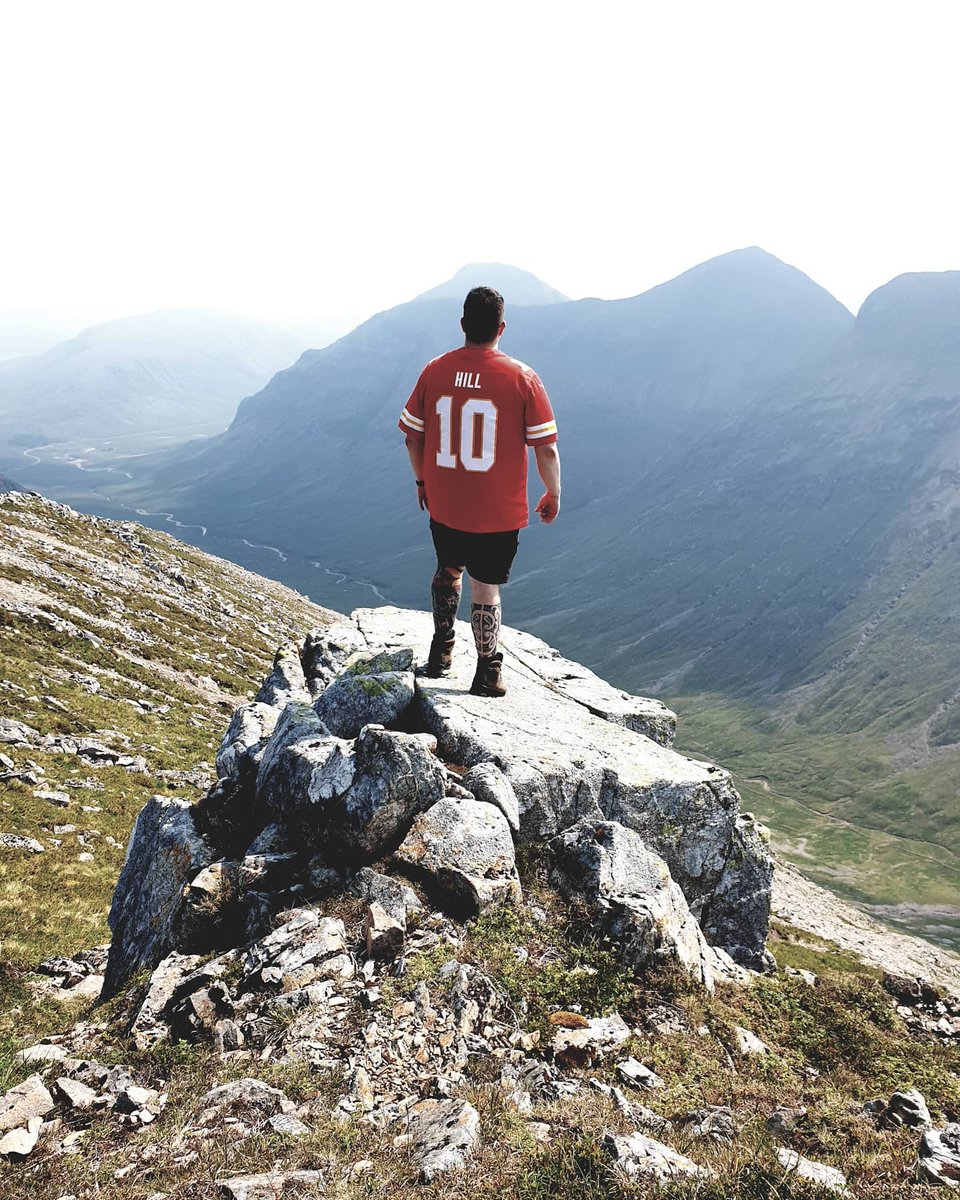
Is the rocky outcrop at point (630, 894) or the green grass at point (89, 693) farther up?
the rocky outcrop at point (630, 894)

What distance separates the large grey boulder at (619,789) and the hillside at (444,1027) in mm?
70

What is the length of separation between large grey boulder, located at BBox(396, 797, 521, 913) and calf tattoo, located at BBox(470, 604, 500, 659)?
3370mm

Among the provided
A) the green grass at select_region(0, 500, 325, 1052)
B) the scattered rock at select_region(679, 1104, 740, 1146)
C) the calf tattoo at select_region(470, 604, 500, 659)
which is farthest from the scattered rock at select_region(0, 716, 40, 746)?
the scattered rock at select_region(679, 1104, 740, 1146)

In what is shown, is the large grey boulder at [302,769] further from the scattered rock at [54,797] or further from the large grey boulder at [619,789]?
the scattered rock at [54,797]

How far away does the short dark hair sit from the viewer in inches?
396

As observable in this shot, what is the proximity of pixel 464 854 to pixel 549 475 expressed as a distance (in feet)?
18.8

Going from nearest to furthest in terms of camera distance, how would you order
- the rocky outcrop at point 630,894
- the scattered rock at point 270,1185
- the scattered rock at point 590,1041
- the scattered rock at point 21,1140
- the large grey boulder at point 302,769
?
1. the scattered rock at point 270,1185
2. the scattered rock at point 21,1140
3. the scattered rock at point 590,1041
4. the rocky outcrop at point 630,894
5. the large grey boulder at point 302,769

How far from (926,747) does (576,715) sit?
225522 millimetres

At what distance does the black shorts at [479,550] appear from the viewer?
10930mm

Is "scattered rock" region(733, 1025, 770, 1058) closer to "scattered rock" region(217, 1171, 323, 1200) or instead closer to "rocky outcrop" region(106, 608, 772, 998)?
"rocky outcrop" region(106, 608, 772, 998)

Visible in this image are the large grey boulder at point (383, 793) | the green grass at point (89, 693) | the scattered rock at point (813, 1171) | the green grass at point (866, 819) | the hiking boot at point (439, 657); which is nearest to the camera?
the scattered rock at point (813, 1171)

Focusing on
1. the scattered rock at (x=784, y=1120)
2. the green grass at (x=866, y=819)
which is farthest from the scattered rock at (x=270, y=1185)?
the green grass at (x=866, y=819)

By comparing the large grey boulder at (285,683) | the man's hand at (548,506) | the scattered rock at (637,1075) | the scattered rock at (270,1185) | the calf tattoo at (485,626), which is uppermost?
the man's hand at (548,506)

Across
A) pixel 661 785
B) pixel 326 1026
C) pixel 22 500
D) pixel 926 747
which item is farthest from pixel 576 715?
pixel 926 747
